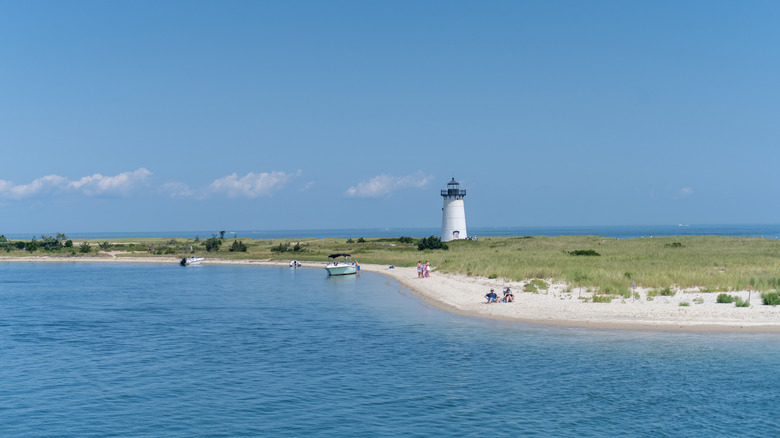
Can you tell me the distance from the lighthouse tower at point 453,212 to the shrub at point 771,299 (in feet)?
255

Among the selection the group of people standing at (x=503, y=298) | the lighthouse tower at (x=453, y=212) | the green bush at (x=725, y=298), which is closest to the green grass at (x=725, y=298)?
the green bush at (x=725, y=298)

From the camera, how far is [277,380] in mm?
23203

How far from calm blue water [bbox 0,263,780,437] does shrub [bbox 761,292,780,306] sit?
7.54 meters

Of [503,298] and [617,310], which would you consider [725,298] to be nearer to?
[617,310]

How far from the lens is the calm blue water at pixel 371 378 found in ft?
59.6

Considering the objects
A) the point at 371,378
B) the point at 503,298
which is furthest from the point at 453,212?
the point at 371,378

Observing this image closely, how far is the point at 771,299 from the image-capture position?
34688 millimetres

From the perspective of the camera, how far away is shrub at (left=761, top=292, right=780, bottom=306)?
34469mm

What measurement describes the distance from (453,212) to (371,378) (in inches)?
3589

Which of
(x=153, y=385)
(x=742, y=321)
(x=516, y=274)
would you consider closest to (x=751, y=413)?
(x=742, y=321)

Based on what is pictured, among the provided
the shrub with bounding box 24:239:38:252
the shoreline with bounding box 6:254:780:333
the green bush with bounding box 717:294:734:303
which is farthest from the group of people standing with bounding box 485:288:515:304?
the shrub with bounding box 24:239:38:252

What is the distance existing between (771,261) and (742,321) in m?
26.7

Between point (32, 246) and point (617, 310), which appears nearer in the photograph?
point (617, 310)

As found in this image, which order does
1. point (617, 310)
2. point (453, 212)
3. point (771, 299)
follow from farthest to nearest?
point (453, 212), point (617, 310), point (771, 299)
